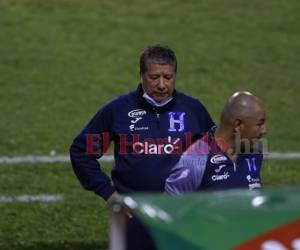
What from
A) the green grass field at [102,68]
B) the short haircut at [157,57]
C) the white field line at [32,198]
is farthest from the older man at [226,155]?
the white field line at [32,198]

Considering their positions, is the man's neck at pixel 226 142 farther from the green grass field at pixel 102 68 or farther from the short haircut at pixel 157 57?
the green grass field at pixel 102 68

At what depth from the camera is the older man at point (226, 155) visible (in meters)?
5.36

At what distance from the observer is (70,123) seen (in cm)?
1343

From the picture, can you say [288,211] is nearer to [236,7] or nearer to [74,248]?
[74,248]

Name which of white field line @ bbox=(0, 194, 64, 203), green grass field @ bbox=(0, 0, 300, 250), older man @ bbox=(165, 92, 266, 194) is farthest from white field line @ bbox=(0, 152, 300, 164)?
older man @ bbox=(165, 92, 266, 194)

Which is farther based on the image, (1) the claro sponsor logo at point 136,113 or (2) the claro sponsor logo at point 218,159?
(1) the claro sponsor logo at point 136,113

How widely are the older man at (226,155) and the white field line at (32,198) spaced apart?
4983 millimetres

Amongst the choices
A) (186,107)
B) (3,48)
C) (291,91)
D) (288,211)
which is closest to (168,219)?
(288,211)

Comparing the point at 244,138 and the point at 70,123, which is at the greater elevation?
the point at 244,138

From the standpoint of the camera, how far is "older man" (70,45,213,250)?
6.12 m

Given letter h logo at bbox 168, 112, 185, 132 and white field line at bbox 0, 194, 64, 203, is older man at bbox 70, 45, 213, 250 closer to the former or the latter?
letter h logo at bbox 168, 112, 185, 132

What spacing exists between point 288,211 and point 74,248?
534 centimetres

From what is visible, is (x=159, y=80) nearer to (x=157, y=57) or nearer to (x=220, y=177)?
(x=157, y=57)

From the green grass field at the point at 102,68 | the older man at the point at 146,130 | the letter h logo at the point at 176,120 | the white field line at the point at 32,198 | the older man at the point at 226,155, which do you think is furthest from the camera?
the green grass field at the point at 102,68
